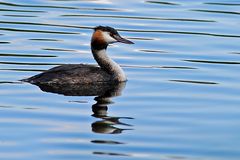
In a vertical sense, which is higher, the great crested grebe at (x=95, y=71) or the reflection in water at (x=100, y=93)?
the great crested grebe at (x=95, y=71)

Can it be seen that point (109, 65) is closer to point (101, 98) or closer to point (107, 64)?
point (107, 64)

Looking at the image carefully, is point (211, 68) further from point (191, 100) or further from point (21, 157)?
point (21, 157)

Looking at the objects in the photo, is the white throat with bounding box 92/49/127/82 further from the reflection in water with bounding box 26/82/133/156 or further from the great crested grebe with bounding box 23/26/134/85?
the reflection in water with bounding box 26/82/133/156

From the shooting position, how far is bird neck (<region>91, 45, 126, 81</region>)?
16953 mm

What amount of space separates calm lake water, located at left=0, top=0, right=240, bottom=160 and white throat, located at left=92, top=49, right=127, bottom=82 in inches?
Result: 7.1

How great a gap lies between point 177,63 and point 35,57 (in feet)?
8.04

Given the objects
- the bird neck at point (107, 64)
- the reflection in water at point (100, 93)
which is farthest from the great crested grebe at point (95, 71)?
the reflection in water at point (100, 93)

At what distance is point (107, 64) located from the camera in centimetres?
1731

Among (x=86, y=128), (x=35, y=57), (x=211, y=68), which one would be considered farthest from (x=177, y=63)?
(x=86, y=128)

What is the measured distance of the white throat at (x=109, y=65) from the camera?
17.0 metres

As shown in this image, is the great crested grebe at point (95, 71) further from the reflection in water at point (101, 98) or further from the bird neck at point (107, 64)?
the reflection in water at point (101, 98)

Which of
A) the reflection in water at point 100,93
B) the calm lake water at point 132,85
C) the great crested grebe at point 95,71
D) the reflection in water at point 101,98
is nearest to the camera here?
the calm lake water at point 132,85

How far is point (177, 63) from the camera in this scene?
18.2 meters

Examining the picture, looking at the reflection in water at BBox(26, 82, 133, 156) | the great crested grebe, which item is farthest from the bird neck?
the reflection in water at BBox(26, 82, 133, 156)
